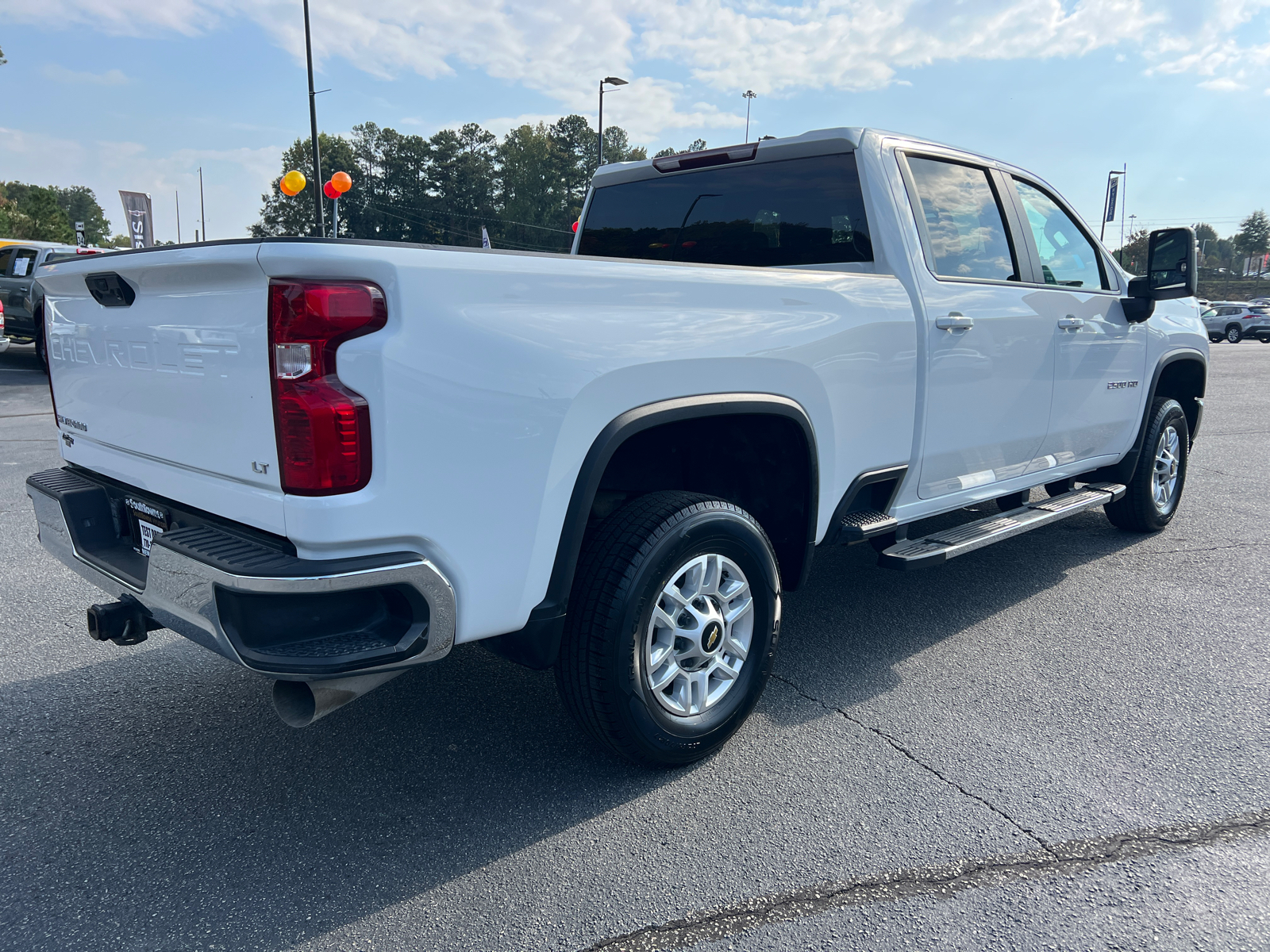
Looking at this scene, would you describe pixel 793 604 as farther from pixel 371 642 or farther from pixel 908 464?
pixel 371 642

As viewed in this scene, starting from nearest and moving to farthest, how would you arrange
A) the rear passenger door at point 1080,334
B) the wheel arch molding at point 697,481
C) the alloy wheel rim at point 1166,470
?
the wheel arch molding at point 697,481, the rear passenger door at point 1080,334, the alloy wheel rim at point 1166,470

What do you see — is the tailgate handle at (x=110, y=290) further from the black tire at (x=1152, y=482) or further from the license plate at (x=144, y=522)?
the black tire at (x=1152, y=482)

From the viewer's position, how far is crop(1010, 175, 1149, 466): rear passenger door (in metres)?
4.36

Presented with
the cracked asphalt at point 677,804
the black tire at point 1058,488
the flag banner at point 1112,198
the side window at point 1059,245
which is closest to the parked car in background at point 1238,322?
the flag banner at point 1112,198

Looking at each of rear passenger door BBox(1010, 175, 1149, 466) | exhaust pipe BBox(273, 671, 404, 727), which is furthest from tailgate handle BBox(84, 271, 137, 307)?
rear passenger door BBox(1010, 175, 1149, 466)

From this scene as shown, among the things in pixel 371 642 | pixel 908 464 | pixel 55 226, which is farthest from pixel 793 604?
pixel 55 226

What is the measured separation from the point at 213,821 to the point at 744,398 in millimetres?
1998

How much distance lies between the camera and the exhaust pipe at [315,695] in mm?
2182

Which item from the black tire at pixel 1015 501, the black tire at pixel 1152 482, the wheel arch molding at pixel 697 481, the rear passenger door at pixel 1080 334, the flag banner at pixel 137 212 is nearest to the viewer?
the wheel arch molding at pixel 697 481

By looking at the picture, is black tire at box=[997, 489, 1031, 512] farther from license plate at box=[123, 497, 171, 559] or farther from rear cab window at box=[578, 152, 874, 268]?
license plate at box=[123, 497, 171, 559]

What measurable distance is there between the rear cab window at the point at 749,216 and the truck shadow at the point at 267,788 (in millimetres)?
1724

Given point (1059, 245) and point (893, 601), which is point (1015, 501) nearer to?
point (893, 601)

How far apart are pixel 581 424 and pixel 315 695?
0.95 m

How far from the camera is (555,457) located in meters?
2.36
